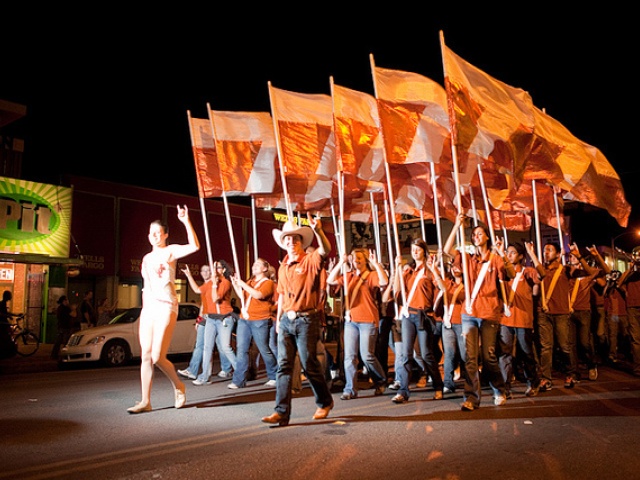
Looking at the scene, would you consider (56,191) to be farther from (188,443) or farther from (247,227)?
(188,443)

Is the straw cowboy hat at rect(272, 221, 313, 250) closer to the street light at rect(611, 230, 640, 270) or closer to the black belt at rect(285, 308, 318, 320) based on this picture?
the black belt at rect(285, 308, 318, 320)

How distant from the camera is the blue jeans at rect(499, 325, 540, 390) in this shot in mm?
7883

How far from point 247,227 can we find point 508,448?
84.5 ft

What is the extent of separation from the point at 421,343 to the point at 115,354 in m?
8.71

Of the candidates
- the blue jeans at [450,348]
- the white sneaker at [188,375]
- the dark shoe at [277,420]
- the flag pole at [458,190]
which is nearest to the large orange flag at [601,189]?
the flag pole at [458,190]

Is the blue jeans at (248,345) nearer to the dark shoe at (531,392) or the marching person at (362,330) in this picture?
the marching person at (362,330)

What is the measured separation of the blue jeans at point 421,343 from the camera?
7805 mm

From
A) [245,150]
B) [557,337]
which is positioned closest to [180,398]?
[245,150]

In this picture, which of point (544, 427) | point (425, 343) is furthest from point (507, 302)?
point (544, 427)

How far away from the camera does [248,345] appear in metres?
9.40

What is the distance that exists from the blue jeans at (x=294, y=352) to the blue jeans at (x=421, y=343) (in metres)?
1.87

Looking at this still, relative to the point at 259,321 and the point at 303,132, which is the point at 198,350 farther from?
the point at 303,132

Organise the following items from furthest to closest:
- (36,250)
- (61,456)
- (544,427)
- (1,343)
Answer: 1. (36,250)
2. (1,343)
3. (544,427)
4. (61,456)

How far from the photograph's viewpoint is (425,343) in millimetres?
8008
